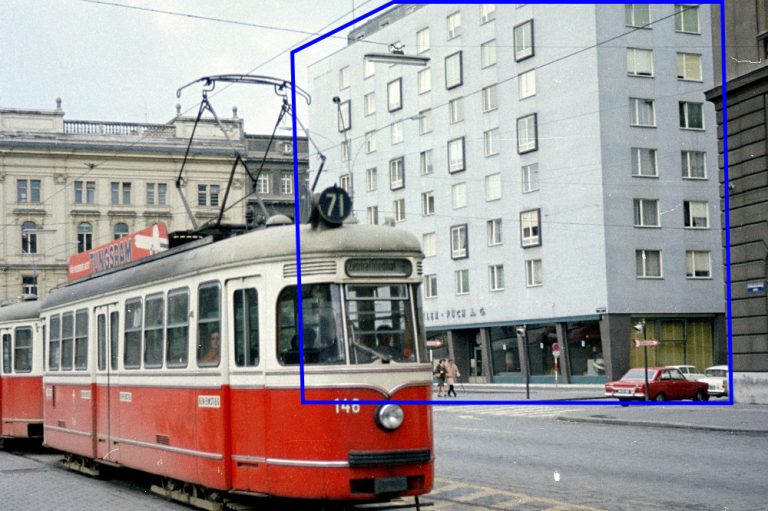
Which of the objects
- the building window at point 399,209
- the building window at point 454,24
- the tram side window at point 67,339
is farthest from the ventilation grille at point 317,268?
the tram side window at point 67,339

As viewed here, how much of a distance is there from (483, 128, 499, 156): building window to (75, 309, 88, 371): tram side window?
10.9 meters

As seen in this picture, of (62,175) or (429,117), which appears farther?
(62,175)

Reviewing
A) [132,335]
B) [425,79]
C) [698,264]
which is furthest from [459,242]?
[132,335]

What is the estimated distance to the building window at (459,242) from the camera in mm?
5797

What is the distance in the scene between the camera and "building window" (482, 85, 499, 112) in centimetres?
559

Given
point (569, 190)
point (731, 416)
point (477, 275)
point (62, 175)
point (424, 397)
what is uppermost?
point (62, 175)

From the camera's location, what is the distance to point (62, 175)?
7588cm

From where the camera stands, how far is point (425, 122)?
20.9 ft

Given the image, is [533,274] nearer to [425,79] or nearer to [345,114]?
[425,79]

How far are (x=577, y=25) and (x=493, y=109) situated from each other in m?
0.65

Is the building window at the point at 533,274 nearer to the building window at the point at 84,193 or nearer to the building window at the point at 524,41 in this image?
the building window at the point at 524,41

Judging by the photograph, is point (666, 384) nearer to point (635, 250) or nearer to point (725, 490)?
point (635, 250)

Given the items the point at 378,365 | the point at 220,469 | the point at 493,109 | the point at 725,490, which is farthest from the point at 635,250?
the point at 725,490

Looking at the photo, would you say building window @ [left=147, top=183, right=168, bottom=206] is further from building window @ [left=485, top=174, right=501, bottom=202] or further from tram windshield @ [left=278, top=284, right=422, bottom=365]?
building window @ [left=485, top=174, right=501, bottom=202]
